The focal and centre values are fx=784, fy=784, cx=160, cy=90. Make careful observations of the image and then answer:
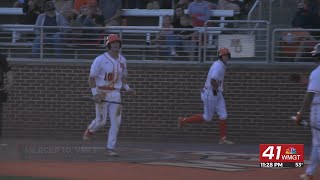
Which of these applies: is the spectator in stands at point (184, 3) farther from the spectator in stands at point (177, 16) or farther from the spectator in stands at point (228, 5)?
the spectator in stands at point (228, 5)

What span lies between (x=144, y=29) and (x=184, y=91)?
5.45ft

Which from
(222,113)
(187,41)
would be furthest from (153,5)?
(222,113)

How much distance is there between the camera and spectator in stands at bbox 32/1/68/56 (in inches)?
703

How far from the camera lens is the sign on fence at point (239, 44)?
17109mm

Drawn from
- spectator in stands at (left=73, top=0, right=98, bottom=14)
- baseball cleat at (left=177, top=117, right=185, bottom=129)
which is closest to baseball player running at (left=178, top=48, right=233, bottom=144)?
baseball cleat at (left=177, top=117, right=185, bottom=129)

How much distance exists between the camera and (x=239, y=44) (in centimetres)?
1720

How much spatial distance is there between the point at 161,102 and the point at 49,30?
10.4ft

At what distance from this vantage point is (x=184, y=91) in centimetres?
1722

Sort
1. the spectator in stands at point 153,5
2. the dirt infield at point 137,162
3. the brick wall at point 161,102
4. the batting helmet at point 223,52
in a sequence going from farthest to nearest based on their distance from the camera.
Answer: the spectator in stands at point 153,5 → the brick wall at point 161,102 → the batting helmet at point 223,52 → the dirt infield at point 137,162

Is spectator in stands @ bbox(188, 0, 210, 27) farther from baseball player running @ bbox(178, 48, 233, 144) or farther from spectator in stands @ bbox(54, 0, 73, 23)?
spectator in stands @ bbox(54, 0, 73, 23)

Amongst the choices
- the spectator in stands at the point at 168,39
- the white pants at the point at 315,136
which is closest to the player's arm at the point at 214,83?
the spectator in stands at the point at 168,39

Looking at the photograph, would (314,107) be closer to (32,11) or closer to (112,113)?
(112,113)

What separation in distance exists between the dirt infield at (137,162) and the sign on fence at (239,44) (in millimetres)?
2147

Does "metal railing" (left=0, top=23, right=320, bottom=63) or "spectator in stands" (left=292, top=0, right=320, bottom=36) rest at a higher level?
"spectator in stands" (left=292, top=0, right=320, bottom=36)
